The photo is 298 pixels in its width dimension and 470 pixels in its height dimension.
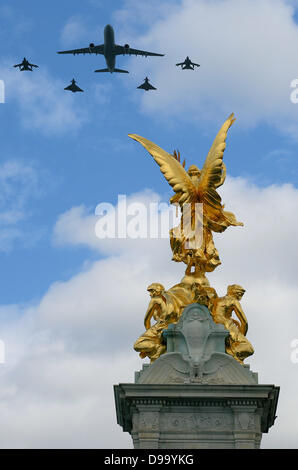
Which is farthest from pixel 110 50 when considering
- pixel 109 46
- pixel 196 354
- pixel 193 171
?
pixel 196 354

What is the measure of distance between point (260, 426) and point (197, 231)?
770 centimetres

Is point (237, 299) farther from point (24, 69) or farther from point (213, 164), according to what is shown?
point (24, 69)

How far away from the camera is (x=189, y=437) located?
3731cm

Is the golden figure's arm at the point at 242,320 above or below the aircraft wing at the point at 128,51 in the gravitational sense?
below

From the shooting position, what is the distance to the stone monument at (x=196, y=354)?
37.4m

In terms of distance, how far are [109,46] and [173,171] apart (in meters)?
35.5

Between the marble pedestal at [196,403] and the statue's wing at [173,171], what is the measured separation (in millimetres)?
6303

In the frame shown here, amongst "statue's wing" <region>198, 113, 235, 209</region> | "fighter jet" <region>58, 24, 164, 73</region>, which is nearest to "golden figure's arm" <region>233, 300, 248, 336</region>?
Answer: "statue's wing" <region>198, 113, 235, 209</region>

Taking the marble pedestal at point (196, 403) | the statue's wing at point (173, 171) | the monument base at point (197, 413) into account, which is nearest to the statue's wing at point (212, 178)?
the statue's wing at point (173, 171)

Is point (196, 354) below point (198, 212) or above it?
below

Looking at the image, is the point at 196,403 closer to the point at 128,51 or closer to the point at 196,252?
the point at 196,252

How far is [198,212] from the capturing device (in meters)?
41.4

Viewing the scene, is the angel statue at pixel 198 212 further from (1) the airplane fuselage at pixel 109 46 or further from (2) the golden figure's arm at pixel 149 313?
(1) the airplane fuselage at pixel 109 46
